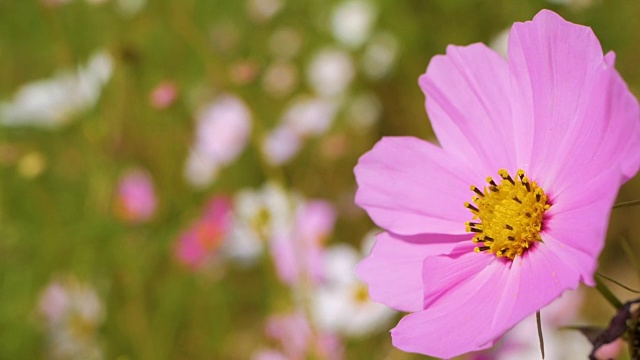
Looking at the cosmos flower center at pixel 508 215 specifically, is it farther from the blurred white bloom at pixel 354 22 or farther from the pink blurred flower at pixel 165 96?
the blurred white bloom at pixel 354 22

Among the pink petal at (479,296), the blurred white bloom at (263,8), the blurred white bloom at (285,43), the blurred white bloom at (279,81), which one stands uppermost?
the blurred white bloom at (263,8)

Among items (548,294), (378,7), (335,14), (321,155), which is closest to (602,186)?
(548,294)

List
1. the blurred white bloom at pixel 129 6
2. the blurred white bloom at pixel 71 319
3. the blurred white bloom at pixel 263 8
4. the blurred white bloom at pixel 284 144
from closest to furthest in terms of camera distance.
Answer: the blurred white bloom at pixel 71 319, the blurred white bloom at pixel 284 144, the blurred white bloom at pixel 129 6, the blurred white bloom at pixel 263 8

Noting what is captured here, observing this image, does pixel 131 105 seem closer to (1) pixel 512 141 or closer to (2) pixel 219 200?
(2) pixel 219 200

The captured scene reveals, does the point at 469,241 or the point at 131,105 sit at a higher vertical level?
the point at 131,105

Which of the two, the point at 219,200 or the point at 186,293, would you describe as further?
the point at 186,293

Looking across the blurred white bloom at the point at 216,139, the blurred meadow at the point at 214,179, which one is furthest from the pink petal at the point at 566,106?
the blurred white bloom at the point at 216,139

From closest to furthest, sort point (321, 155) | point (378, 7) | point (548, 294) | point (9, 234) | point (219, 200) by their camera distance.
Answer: point (548, 294)
point (219, 200)
point (9, 234)
point (321, 155)
point (378, 7)
